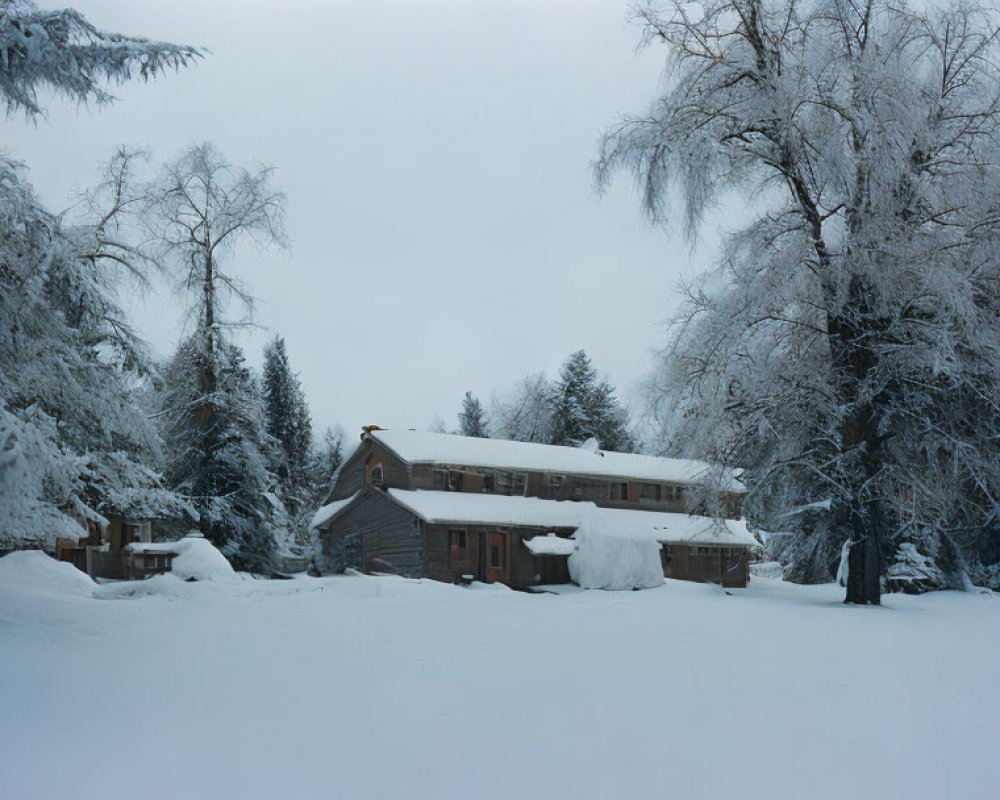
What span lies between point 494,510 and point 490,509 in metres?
0.17

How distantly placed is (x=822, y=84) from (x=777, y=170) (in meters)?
2.00

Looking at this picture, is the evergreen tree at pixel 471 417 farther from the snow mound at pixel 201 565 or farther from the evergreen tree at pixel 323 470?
the snow mound at pixel 201 565

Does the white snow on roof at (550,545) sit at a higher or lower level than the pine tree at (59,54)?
lower

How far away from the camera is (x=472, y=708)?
6.04m

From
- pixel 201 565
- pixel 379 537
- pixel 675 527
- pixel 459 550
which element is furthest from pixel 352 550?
pixel 201 565

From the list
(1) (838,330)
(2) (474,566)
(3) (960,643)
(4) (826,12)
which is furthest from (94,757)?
(2) (474,566)

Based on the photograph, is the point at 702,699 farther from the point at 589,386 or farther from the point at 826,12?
the point at 589,386

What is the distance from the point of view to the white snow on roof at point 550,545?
30641 millimetres

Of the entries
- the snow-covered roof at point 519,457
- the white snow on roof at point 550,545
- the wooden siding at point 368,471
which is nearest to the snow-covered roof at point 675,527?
the snow-covered roof at point 519,457

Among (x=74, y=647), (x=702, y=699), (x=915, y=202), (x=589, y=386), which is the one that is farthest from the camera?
(x=589, y=386)

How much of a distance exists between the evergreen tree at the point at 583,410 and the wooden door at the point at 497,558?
26458 mm

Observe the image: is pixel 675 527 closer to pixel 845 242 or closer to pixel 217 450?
pixel 217 450

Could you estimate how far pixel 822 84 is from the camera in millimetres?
15836

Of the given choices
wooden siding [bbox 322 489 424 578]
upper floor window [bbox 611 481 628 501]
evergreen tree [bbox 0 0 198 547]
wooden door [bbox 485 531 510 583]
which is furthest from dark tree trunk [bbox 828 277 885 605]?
upper floor window [bbox 611 481 628 501]
